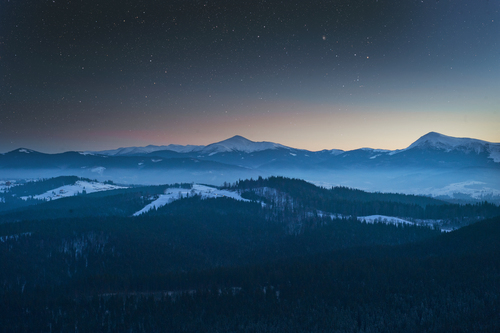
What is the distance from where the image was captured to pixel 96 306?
99.4 meters

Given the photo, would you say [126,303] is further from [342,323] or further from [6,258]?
[6,258]

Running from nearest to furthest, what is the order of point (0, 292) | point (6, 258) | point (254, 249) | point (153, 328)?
point (153, 328) < point (0, 292) < point (6, 258) < point (254, 249)

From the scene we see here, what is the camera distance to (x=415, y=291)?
3782 inches

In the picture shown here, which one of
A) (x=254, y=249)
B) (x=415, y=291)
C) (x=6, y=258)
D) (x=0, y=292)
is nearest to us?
(x=415, y=291)

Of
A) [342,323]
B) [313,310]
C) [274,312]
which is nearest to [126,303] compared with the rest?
[274,312]

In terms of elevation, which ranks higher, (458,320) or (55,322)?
(458,320)

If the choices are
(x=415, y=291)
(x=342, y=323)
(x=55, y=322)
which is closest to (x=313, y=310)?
(x=342, y=323)

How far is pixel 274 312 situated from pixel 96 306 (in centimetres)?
5028

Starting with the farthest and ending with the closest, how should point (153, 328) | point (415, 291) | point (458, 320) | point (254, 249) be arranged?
point (254, 249)
point (415, 291)
point (153, 328)
point (458, 320)

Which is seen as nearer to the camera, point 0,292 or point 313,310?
point 313,310

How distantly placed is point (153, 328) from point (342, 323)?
4545cm

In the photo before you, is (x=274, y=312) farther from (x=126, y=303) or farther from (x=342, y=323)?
(x=126, y=303)

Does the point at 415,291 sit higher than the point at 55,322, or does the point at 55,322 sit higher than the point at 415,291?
the point at 415,291

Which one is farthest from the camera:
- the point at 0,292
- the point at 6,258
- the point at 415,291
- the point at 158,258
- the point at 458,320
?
the point at 158,258
